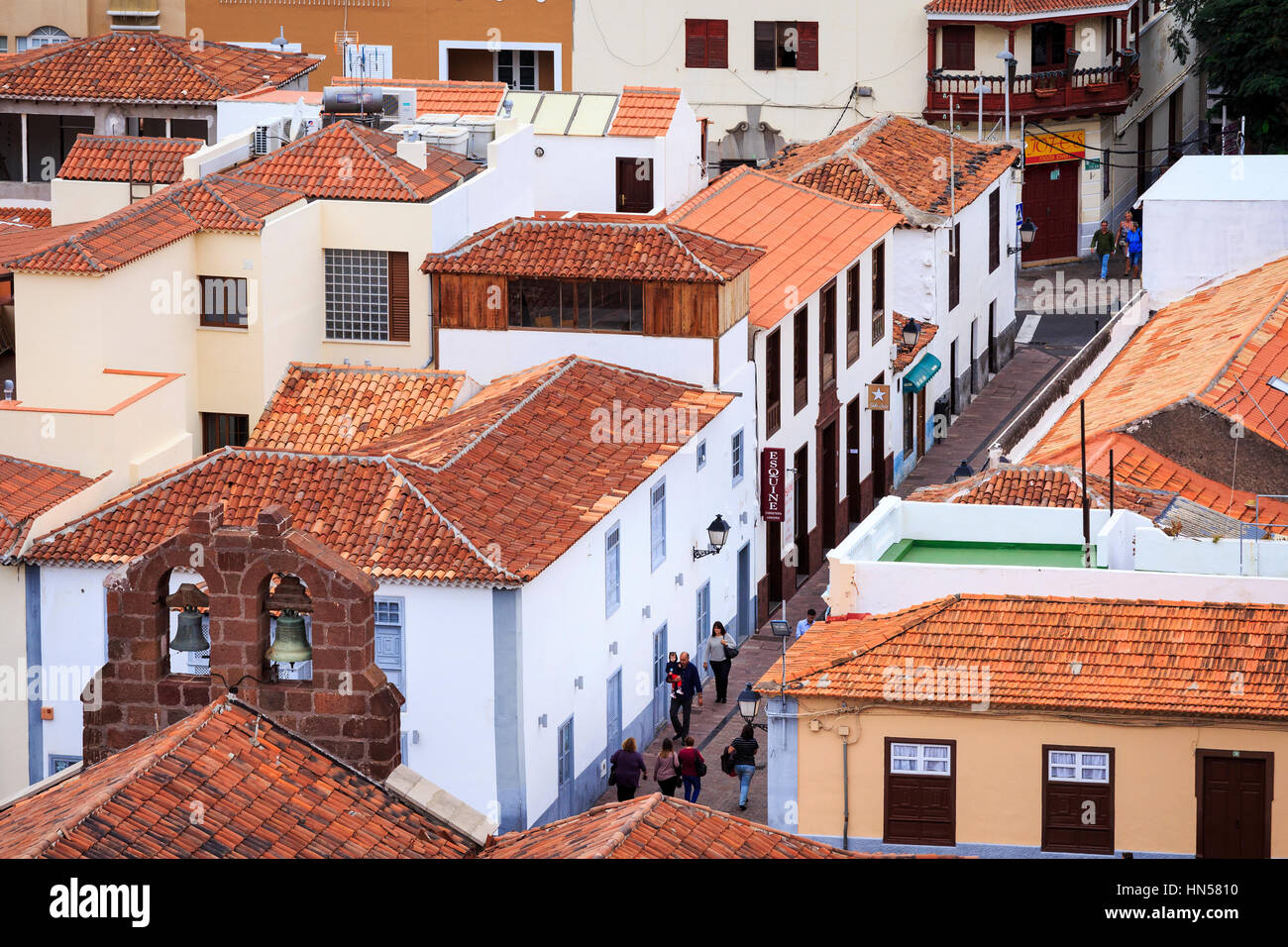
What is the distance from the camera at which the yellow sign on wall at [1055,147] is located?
254 ft

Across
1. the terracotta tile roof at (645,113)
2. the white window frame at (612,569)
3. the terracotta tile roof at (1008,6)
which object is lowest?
the white window frame at (612,569)

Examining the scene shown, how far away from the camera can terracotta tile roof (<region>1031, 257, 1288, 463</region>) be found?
145 feet

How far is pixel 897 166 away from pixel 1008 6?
15.4 meters

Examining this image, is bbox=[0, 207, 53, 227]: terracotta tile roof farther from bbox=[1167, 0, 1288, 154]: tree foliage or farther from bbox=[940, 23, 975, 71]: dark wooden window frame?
bbox=[1167, 0, 1288, 154]: tree foliage

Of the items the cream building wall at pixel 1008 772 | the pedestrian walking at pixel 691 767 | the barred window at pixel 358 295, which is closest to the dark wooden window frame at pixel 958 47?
the barred window at pixel 358 295

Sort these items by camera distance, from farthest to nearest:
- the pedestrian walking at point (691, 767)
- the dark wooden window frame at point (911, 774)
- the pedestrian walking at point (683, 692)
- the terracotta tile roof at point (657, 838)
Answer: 1. the pedestrian walking at point (683, 692)
2. the pedestrian walking at point (691, 767)
3. the dark wooden window frame at point (911, 774)
4. the terracotta tile roof at point (657, 838)

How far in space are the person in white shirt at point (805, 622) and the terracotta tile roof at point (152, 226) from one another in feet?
40.0

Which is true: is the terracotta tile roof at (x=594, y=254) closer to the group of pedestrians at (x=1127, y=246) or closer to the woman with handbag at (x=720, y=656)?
the woman with handbag at (x=720, y=656)

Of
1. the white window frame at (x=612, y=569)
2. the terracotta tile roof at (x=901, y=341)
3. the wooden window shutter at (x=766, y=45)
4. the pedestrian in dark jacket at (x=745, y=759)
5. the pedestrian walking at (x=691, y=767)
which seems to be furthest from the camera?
the wooden window shutter at (x=766, y=45)

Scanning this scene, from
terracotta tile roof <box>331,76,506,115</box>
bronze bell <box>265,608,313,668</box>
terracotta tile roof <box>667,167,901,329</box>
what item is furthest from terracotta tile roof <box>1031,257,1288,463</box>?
bronze bell <box>265,608,313,668</box>

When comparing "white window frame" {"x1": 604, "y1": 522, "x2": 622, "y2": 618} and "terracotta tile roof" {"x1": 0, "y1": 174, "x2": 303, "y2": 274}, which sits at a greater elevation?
"terracotta tile roof" {"x1": 0, "y1": 174, "x2": 303, "y2": 274}

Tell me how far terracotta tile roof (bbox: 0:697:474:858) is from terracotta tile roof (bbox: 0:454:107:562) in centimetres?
1405

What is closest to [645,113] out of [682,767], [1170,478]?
[1170,478]

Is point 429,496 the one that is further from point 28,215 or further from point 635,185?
point 635,185
